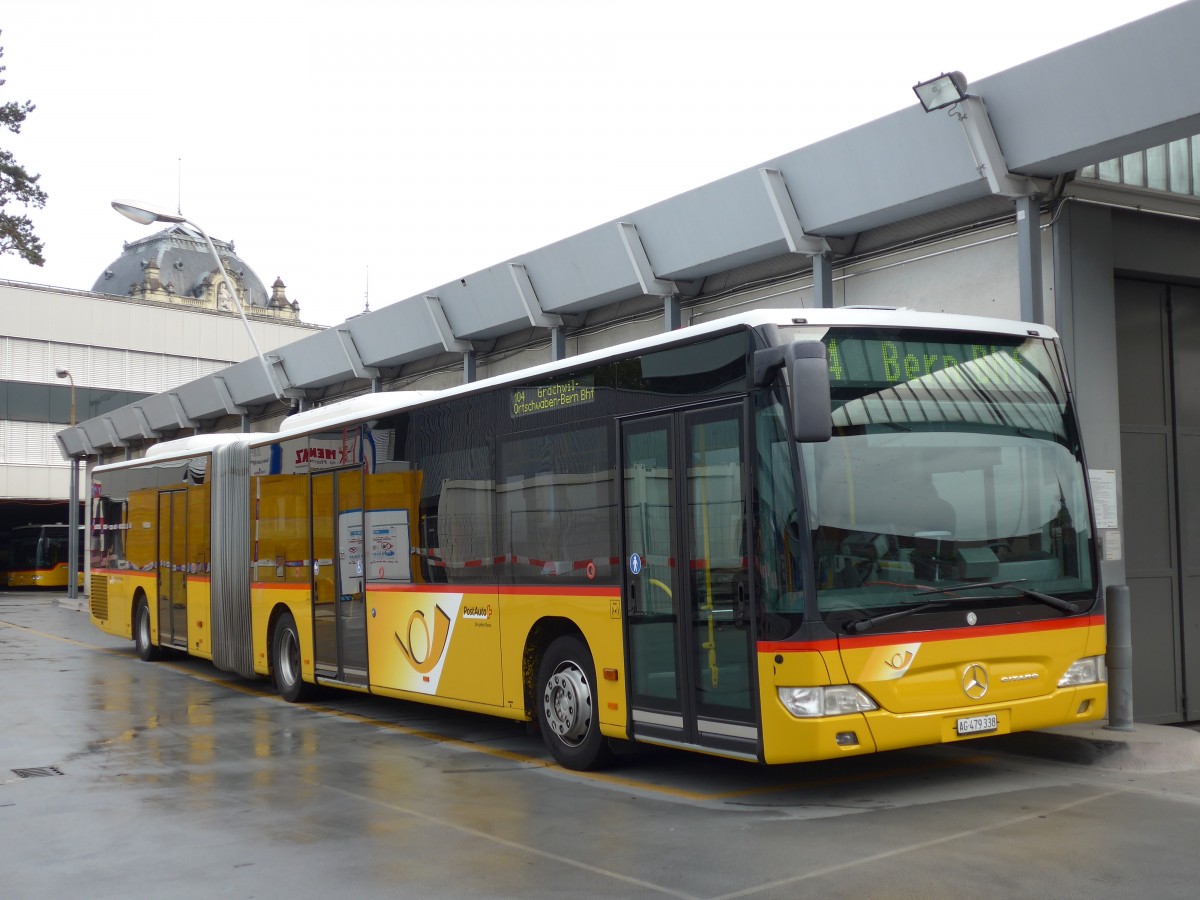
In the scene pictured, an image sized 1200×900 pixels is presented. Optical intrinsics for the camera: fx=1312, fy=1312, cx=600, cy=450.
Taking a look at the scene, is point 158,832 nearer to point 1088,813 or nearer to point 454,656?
point 454,656

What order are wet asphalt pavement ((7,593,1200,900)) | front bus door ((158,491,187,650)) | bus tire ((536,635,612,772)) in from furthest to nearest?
front bus door ((158,491,187,650)) < bus tire ((536,635,612,772)) < wet asphalt pavement ((7,593,1200,900))

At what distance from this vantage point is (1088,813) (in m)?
7.70

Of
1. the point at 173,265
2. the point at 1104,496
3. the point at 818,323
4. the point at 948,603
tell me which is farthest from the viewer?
the point at 173,265

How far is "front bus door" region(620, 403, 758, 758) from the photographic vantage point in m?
8.08

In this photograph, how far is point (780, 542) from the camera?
771 cm

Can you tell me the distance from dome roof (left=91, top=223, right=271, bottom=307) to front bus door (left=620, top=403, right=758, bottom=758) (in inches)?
3960

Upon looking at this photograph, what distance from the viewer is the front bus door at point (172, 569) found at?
61.2ft

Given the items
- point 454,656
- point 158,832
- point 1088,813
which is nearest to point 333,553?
point 454,656

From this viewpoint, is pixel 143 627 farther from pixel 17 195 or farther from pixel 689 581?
pixel 689 581

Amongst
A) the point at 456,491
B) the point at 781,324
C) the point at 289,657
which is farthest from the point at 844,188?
the point at 289,657

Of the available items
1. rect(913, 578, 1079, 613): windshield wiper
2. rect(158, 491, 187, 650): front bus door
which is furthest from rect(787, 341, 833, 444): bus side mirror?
rect(158, 491, 187, 650): front bus door

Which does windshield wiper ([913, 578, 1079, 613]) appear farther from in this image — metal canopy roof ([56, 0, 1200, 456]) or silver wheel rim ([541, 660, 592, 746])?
metal canopy roof ([56, 0, 1200, 456])

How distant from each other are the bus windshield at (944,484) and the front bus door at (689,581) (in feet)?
2.03

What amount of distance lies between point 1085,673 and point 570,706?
359 cm
